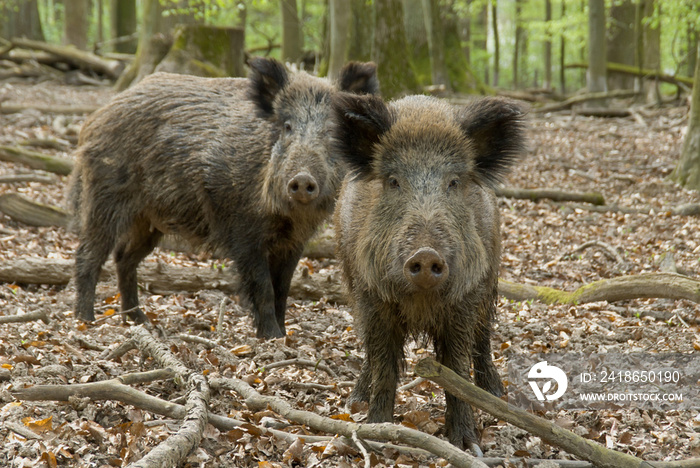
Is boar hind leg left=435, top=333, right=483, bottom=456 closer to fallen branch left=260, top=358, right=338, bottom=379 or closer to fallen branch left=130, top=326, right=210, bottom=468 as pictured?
fallen branch left=260, top=358, right=338, bottom=379

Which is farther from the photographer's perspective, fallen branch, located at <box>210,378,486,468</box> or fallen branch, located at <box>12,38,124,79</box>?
fallen branch, located at <box>12,38,124,79</box>

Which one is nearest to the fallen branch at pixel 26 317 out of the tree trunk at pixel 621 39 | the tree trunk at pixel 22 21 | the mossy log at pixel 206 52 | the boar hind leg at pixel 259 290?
the boar hind leg at pixel 259 290

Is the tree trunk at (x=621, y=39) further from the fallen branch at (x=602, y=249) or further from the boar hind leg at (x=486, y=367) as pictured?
the boar hind leg at (x=486, y=367)

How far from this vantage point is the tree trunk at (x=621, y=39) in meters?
20.5

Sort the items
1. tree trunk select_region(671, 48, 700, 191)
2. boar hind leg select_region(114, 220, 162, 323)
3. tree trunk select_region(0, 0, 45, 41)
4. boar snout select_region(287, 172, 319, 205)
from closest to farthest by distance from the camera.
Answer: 1. boar snout select_region(287, 172, 319, 205)
2. boar hind leg select_region(114, 220, 162, 323)
3. tree trunk select_region(671, 48, 700, 191)
4. tree trunk select_region(0, 0, 45, 41)

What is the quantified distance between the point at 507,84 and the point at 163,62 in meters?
35.4

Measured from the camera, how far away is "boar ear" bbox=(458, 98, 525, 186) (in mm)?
3791

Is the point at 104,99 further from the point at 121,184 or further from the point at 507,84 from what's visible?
the point at 507,84

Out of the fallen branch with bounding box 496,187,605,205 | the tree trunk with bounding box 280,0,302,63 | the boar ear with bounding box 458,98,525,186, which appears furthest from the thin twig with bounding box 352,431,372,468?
the tree trunk with bounding box 280,0,302,63

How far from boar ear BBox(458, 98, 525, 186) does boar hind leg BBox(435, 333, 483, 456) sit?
3.13 ft

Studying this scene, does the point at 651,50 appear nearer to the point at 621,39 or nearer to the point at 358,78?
the point at 621,39

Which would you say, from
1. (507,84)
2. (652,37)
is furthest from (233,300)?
(507,84)

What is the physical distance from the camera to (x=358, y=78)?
6.07m

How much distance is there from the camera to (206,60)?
40.3 feet
